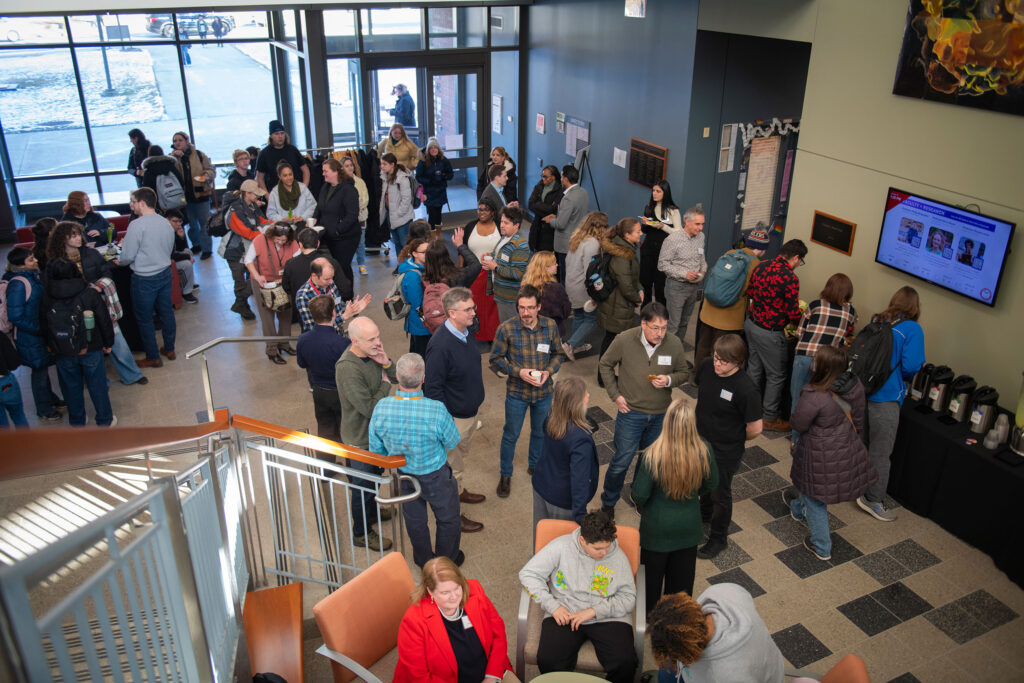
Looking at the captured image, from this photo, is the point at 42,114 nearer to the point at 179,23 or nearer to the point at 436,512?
the point at 179,23

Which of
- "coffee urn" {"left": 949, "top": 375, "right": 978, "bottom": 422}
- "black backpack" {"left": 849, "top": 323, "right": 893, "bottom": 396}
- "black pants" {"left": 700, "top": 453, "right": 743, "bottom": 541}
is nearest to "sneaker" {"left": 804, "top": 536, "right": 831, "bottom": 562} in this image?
"black pants" {"left": 700, "top": 453, "right": 743, "bottom": 541}

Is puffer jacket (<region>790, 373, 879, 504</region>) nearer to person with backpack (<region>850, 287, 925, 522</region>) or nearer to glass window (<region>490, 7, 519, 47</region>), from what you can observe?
person with backpack (<region>850, 287, 925, 522</region>)

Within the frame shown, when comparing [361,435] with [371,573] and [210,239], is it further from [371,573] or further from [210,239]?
[210,239]

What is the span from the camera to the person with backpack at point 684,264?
7.28 m

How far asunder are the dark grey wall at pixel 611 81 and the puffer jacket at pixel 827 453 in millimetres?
4770

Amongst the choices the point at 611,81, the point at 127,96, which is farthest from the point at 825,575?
the point at 127,96

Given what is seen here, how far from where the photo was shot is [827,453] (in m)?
5.03

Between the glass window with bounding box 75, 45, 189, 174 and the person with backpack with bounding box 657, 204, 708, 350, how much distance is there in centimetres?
946

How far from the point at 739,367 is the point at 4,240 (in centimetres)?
1140

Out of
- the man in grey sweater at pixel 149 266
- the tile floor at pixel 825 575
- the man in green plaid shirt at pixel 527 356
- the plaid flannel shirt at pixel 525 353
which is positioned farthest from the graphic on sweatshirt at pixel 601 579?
the man in grey sweater at pixel 149 266

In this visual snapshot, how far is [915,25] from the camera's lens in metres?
5.70

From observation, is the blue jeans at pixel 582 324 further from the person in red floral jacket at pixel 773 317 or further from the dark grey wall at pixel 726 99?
the dark grey wall at pixel 726 99

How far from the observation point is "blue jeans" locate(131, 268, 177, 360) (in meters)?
7.54

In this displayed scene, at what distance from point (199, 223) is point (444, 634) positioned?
8.56 metres
